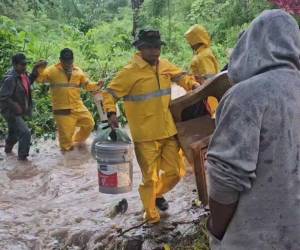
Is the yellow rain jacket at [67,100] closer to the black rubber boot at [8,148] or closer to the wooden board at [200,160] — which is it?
the black rubber boot at [8,148]

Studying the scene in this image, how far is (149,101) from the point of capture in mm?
5367

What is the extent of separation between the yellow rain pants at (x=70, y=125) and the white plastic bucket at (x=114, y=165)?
14.5 ft

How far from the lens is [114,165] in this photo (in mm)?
5176

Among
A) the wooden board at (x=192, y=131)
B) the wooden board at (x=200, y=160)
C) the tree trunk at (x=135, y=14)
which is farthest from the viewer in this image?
the tree trunk at (x=135, y=14)

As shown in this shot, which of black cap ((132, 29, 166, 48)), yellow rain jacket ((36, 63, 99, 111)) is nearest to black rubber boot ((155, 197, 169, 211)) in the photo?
black cap ((132, 29, 166, 48))

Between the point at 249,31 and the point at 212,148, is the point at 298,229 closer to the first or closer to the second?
the point at 212,148

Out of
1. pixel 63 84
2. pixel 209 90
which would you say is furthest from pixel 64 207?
pixel 63 84

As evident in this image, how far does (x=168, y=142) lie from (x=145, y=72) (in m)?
0.74

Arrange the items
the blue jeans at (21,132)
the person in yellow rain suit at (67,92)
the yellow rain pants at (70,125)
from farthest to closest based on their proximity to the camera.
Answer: the yellow rain pants at (70,125)
the person in yellow rain suit at (67,92)
the blue jeans at (21,132)

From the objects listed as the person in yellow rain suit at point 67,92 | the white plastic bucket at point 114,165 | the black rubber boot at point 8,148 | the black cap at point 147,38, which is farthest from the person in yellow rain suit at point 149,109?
the black rubber boot at point 8,148

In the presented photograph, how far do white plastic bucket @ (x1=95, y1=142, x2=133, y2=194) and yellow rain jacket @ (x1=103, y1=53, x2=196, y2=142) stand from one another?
11.4 inches

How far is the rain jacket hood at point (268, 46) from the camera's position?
213 centimetres

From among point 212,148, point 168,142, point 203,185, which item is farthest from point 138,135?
point 212,148

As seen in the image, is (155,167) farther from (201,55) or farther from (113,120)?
(201,55)
